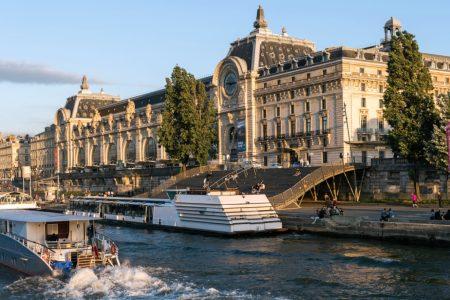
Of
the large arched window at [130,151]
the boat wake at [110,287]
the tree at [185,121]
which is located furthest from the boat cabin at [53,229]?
the large arched window at [130,151]

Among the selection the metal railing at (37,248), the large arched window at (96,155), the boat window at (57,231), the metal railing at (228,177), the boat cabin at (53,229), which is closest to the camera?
the metal railing at (37,248)

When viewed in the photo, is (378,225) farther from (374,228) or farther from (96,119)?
(96,119)

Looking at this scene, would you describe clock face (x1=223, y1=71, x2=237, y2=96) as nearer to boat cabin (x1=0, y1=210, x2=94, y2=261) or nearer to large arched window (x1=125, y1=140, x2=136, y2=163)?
large arched window (x1=125, y1=140, x2=136, y2=163)

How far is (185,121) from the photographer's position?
110875 mm

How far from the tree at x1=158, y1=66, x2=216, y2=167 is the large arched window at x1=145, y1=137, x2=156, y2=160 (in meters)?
42.0

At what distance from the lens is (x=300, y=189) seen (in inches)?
3201

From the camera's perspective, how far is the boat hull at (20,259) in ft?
140

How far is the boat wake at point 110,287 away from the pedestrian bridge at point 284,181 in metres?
38.8

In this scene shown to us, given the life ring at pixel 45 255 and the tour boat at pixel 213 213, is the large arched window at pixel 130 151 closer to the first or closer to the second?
the tour boat at pixel 213 213

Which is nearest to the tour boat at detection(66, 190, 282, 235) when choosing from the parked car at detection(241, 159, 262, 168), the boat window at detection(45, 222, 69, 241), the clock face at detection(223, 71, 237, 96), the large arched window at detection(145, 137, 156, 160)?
the boat window at detection(45, 222, 69, 241)

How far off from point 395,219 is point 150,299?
2966 cm

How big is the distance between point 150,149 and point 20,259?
111m

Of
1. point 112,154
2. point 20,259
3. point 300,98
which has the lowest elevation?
point 20,259

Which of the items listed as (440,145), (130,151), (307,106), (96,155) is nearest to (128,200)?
(307,106)
